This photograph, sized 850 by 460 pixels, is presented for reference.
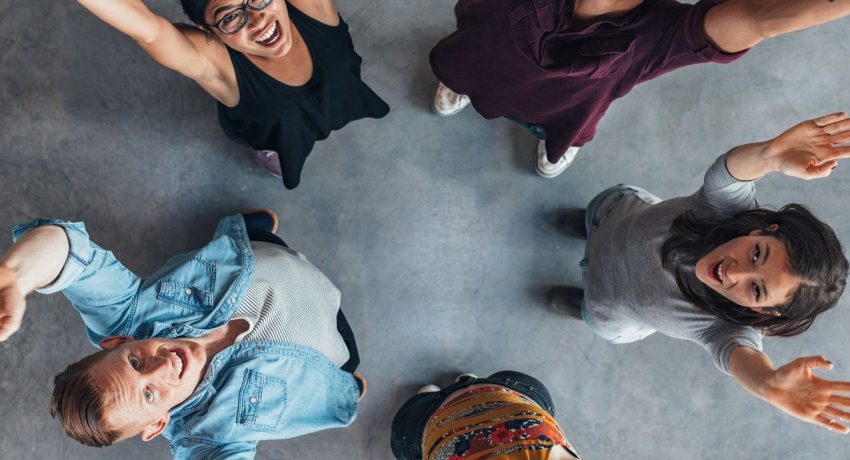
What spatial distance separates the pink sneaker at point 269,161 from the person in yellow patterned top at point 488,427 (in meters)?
1.17

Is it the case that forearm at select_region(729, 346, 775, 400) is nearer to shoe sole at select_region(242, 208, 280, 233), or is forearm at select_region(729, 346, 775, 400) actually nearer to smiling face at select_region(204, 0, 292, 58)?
smiling face at select_region(204, 0, 292, 58)

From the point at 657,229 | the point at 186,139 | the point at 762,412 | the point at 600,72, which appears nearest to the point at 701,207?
the point at 657,229

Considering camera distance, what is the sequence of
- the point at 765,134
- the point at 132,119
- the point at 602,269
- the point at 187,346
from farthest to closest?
the point at 765,134
the point at 132,119
the point at 602,269
the point at 187,346

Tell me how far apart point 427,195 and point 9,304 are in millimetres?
1698

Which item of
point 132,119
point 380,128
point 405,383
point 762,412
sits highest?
point 132,119

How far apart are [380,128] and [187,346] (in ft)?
4.45

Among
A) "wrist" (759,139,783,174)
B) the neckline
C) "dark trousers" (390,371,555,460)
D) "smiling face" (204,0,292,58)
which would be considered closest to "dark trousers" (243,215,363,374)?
"dark trousers" (390,371,555,460)

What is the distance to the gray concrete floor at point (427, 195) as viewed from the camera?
2.54 meters

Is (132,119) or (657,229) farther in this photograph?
(132,119)

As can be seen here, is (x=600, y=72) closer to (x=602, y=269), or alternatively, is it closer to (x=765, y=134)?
(x=602, y=269)

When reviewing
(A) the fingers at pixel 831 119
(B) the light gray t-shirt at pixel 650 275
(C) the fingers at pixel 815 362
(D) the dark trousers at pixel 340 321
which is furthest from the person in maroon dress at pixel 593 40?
(D) the dark trousers at pixel 340 321

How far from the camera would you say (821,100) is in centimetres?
277

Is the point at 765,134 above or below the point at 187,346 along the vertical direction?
below

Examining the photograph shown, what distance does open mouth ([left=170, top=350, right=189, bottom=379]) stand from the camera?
5.24 ft
